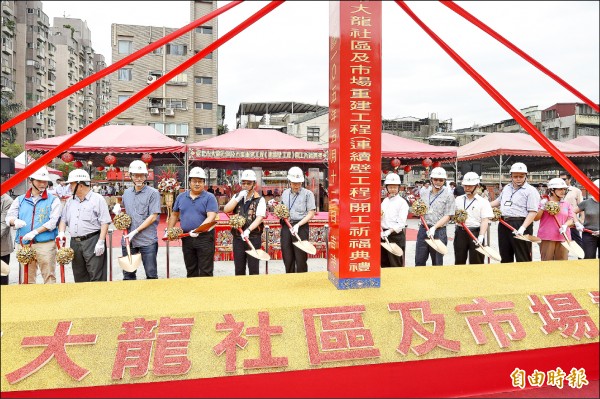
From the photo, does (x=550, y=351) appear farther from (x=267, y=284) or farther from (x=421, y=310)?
(x=267, y=284)

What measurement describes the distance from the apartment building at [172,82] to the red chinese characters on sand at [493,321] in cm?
2328

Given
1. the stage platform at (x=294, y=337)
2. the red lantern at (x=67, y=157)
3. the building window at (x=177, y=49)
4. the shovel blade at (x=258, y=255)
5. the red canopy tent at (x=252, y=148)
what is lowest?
the stage platform at (x=294, y=337)

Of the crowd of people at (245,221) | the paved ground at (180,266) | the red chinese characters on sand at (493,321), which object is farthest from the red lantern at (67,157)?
the red chinese characters on sand at (493,321)

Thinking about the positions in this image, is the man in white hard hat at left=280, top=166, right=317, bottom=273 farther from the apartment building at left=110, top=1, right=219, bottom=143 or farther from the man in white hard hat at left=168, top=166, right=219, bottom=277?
the apartment building at left=110, top=1, right=219, bottom=143

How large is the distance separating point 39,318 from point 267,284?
1.12 m

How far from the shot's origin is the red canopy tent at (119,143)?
9141 mm

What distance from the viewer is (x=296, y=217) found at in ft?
14.9

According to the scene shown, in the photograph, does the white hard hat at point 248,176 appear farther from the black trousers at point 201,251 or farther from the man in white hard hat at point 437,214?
the man in white hard hat at point 437,214

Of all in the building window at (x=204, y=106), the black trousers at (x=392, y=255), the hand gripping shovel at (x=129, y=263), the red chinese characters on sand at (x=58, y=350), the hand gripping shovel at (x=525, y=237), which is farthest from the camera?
the building window at (x=204, y=106)

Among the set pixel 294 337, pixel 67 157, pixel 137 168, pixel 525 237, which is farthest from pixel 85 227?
pixel 67 157

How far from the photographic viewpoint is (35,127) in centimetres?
3167

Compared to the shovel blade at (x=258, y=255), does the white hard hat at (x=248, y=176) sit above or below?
above

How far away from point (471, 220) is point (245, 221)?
245cm

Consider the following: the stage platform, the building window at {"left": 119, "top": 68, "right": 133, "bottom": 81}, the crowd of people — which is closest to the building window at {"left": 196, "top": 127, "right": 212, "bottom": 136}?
the building window at {"left": 119, "top": 68, "right": 133, "bottom": 81}
